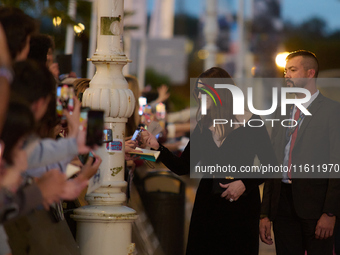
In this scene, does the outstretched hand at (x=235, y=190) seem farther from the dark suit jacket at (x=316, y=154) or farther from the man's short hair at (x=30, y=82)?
the man's short hair at (x=30, y=82)

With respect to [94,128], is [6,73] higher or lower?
higher

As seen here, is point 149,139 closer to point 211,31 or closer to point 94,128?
point 94,128

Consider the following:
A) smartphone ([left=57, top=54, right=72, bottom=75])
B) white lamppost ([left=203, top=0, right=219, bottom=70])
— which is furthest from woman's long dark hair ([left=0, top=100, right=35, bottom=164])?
white lamppost ([left=203, top=0, right=219, bottom=70])

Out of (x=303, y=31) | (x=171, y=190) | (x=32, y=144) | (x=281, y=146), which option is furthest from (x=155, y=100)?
(x=303, y=31)

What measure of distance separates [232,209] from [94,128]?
1.86 meters

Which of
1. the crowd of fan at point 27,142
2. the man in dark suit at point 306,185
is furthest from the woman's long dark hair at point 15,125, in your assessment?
the man in dark suit at point 306,185

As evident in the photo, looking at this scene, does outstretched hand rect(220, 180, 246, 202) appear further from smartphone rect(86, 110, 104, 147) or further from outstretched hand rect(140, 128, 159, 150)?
smartphone rect(86, 110, 104, 147)

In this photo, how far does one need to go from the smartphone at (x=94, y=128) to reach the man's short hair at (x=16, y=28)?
0.53 metres

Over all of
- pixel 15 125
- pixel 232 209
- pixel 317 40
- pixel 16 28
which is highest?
pixel 317 40

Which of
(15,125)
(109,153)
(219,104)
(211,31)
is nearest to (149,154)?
Answer: (109,153)

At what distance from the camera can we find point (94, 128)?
350 cm

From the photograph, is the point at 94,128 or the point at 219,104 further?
the point at 219,104

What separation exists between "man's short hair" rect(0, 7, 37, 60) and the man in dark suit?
2605 millimetres

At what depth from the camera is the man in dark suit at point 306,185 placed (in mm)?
5047
